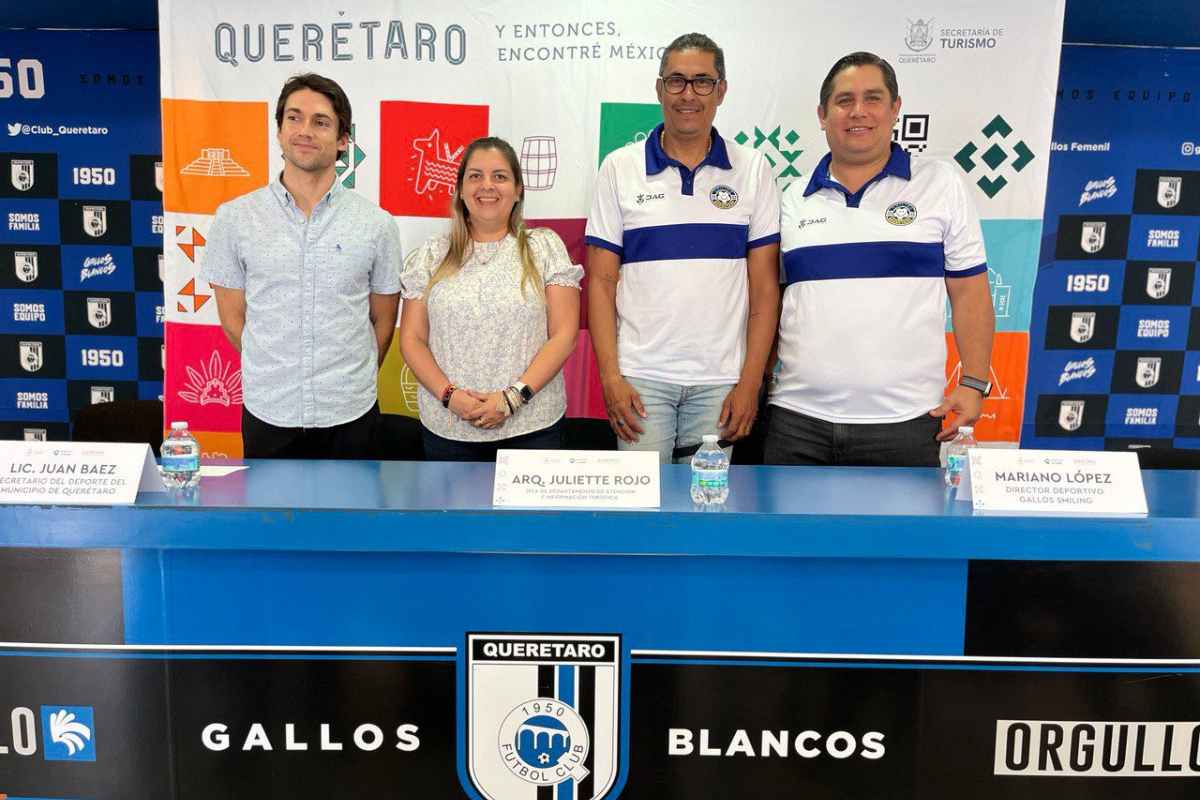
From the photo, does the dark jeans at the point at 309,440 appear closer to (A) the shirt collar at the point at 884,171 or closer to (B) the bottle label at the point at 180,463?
(B) the bottle label at the point at 180,463

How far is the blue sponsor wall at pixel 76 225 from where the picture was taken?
3410mm

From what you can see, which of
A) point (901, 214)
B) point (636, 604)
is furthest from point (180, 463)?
point (901, 214)

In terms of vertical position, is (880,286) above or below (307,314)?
above

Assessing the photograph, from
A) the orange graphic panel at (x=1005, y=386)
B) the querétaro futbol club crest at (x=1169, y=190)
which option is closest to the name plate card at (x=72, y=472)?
the orange graphic panel at (x=1005, y=386)

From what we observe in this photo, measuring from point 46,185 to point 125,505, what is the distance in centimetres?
297

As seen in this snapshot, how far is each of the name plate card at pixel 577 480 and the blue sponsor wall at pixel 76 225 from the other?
2.92 metres

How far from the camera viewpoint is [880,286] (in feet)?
6.24

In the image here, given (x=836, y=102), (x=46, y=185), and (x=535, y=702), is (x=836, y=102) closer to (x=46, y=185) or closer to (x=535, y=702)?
(x=535, y=702)

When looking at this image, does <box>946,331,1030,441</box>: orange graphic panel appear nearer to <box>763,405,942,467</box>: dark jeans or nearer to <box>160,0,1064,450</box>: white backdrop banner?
<box>160,0,1064,450</box>: white backdrop banner

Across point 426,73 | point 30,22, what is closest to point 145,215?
point 30,22

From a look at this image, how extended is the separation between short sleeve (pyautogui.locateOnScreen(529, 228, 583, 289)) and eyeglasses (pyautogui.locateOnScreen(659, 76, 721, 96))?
46 centimetres

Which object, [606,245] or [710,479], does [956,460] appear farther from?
[606,245]

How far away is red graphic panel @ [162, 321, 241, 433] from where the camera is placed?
A: 9.51ft

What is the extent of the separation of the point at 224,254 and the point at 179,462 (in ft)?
3.06
